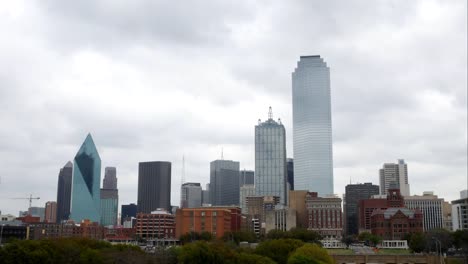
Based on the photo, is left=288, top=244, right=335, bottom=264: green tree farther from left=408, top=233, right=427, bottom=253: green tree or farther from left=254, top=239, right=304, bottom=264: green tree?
left=408, top=233, right=427, bottom=253: green tree

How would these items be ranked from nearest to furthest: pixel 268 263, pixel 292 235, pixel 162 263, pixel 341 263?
1. pixel 268 263
2. pixel 162 263
3. pixel 341 263
4. pixel 292 235

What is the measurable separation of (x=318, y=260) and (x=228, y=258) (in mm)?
12927

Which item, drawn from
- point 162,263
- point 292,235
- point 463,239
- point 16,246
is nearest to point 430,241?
point 463,239

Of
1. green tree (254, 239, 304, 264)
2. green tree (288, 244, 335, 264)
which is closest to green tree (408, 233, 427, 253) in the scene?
green tree (254, 239, 304, 264)

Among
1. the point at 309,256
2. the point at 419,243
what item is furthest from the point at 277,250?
the point at 419,243

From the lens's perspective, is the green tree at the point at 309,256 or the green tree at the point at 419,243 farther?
the green tree at the point at 419,243

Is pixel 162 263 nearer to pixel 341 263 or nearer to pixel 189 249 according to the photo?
pixel 189 249

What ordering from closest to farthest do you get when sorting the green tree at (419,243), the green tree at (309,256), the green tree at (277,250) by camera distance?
the green tree at (309,256), the green tree at (277,250), the green tree at (419,243)

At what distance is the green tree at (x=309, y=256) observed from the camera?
277ft

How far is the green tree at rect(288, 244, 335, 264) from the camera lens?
84562 mm

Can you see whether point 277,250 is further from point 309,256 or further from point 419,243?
point 419,243

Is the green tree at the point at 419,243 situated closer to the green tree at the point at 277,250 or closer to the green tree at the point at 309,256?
the green tree at the point at 277,250

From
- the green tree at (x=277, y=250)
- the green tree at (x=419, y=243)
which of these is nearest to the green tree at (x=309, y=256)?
the green tree at (x=277, y=250)

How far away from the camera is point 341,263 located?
13362 centimetres
